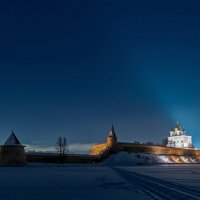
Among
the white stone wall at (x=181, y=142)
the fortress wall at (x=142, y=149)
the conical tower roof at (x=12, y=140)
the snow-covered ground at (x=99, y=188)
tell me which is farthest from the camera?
the white stone wall at (x=181, y=142)

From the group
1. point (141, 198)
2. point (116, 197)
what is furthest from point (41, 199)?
point (141, 198)

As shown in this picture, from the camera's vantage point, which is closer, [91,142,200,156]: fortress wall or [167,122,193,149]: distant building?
[91,142,200,156]: fortress wall

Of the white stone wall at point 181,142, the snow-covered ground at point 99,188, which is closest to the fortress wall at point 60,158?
the snow-covered ground at point 99,188

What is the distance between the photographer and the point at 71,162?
6175 cm

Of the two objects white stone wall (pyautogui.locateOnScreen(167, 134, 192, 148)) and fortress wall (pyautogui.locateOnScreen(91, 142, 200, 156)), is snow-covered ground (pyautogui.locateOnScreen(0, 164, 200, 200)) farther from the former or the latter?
white stone wall (pyautogui.locateOnScreen(167, 134, 192, 148))

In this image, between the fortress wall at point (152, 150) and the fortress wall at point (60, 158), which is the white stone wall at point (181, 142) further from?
the fortress wall at point (60, 158)

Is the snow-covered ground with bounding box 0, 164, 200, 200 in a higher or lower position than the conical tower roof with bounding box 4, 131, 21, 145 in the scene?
lower

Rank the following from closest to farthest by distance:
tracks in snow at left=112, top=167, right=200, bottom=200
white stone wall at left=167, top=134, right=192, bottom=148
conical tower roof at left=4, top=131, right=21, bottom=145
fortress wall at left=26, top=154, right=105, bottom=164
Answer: tracks in snow at left=112, top=167, right=200, bottom=200
conical tower roof at left=4, top=131, right=21, bottom=145
fortress wall at left=26, top=154, right=105, bottom=164
white stone wall at left=167, top=134, right=192, bottom=148

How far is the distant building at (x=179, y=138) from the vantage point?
14025 cm

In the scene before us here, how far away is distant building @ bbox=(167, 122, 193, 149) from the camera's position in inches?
5522

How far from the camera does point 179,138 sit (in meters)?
142

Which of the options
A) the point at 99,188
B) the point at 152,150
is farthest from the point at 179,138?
the point at 99,188

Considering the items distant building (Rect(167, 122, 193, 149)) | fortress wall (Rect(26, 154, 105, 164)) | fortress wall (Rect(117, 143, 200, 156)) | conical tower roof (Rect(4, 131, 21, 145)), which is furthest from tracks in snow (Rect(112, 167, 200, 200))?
distant building (Rect(167, 122, 193, 149))

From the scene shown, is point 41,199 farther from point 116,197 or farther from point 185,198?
point 185,198
